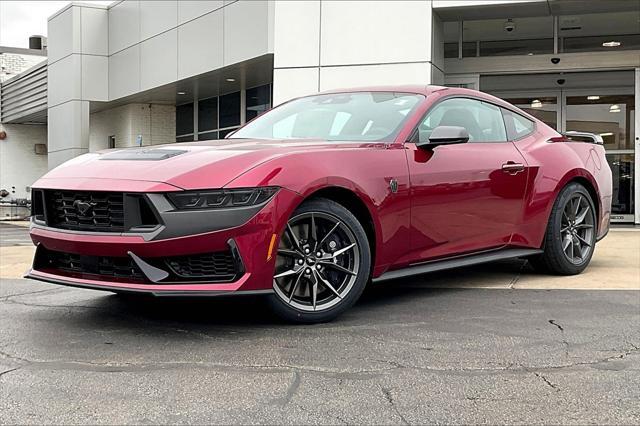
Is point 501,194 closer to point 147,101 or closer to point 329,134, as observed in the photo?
point 329,134

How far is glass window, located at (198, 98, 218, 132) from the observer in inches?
779

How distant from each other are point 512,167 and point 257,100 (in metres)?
13.0

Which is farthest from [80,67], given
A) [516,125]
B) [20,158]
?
[516,125]

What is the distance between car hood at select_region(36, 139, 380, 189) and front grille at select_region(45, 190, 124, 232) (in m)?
0.12

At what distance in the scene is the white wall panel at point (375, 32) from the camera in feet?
38.6

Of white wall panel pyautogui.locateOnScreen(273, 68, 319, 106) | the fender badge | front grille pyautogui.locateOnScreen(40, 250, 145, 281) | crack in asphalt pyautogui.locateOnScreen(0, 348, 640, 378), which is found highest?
white wall panel pyautogui.locateOnScreen(273, 68, 319, 106)

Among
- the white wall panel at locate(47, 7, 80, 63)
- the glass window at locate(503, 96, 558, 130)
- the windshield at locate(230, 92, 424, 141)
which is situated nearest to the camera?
the windshield at locate(230, 92, 424, 141)

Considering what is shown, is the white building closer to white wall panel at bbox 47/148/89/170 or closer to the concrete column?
the concrete column

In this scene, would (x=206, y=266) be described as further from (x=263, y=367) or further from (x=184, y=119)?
(x=184, y=119)

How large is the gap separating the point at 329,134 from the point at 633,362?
2369mm

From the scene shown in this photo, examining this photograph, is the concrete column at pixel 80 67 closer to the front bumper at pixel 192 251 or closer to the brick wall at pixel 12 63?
the brick wall at pixel 12 63

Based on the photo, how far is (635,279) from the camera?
228 inches

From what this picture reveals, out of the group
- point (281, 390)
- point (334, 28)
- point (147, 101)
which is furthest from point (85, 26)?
point (281, 390)

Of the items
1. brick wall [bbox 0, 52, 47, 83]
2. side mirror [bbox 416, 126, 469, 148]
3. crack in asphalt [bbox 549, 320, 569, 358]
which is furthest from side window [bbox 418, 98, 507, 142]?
brick wall [bbox 0, 52, 47, 83]
